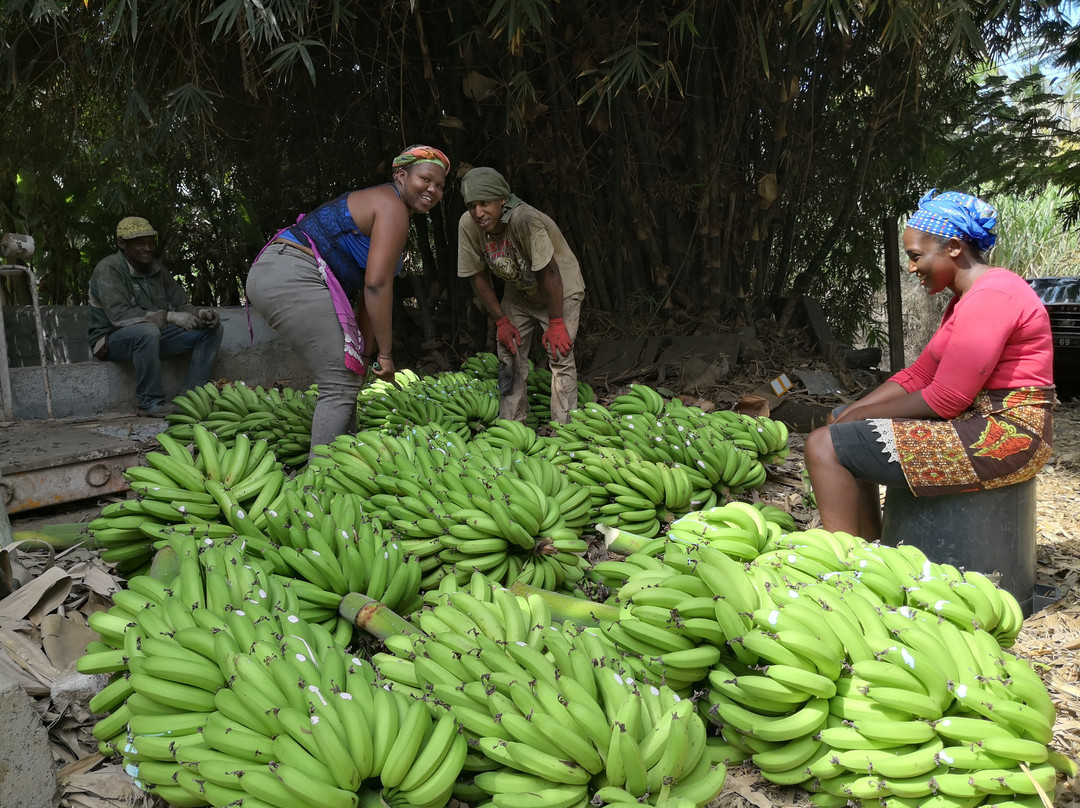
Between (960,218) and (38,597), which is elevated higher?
(960,218)

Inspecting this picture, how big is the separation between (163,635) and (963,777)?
1.80 meters

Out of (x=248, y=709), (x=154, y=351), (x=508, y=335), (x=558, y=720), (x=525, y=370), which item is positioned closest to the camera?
(x=558, y=720)

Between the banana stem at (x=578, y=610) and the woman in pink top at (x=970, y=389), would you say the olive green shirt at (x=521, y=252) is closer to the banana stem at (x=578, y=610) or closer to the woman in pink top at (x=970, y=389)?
the woman in pink top at (x=970, y=389)

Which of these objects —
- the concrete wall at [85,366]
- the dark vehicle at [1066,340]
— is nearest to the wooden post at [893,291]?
the dark vehicle at [1066,340]

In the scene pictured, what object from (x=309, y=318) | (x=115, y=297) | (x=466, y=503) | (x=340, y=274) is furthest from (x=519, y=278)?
(x=115, y=297)

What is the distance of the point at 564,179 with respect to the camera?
6.28m

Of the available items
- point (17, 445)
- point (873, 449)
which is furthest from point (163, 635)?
point (17, 445)

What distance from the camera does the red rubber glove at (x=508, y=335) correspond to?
4.89 meters

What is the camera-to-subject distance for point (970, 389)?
8.24 feet

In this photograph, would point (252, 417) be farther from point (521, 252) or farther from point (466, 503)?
point (466, 503)

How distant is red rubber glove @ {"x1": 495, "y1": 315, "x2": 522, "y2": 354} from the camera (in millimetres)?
4895

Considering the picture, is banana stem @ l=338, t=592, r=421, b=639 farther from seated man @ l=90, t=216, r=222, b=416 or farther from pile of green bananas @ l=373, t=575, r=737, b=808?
seated man @ l=90, t=216, r=222, b=416

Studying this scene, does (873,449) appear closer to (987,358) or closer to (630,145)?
(987,358)

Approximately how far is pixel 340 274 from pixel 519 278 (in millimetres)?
1276
